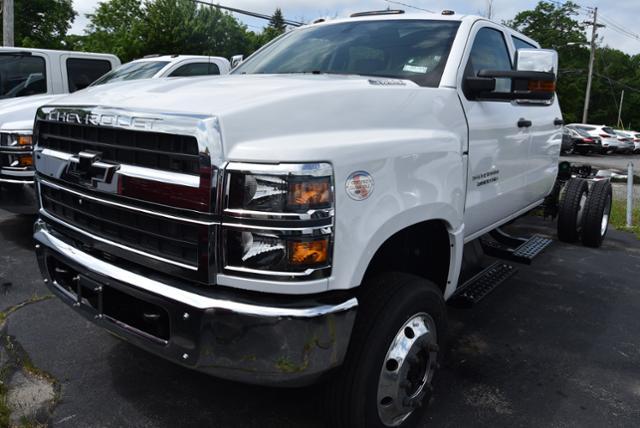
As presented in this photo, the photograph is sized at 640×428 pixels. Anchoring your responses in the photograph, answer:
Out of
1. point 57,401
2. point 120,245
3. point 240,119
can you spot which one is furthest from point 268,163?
point 57,401

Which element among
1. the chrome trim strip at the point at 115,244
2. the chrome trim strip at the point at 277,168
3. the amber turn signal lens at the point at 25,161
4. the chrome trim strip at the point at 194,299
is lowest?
the chrome trim strip at the point at 194,299

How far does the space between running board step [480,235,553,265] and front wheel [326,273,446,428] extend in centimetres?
168

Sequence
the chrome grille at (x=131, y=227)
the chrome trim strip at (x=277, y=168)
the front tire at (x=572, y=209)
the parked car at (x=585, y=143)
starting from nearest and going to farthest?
the chrome trim strip at (x=277, y=168)
the chrome grille at (x=131, y=227)
the front tire at (x=572, y=209)
the parked car at (x=585, y=143)

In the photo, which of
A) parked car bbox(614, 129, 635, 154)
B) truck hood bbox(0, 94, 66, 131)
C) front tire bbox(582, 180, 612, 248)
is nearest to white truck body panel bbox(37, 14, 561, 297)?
truck hood bbox(0, 94, 66, 131)

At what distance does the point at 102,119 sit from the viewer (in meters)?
2.21

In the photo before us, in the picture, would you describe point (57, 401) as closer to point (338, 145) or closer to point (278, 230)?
point (278, 230)

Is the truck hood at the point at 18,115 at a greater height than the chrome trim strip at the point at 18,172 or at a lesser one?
greater

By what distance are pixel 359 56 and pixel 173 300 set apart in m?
1.99

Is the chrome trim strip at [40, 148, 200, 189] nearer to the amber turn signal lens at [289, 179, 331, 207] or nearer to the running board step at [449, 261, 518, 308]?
the amber turn signal lens at [289, 179, 331, 207]

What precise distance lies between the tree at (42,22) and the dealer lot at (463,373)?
37.0 meters

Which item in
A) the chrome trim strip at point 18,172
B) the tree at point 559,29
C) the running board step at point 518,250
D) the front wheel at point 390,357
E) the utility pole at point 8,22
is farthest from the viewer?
the tree at point 559,29

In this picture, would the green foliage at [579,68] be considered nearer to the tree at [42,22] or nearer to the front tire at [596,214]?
the tree at [42,22]

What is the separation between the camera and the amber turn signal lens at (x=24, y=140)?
5.12 m

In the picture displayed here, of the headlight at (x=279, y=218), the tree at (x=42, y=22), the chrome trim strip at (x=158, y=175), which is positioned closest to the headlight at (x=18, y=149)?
the chrome trim strip at (x=158, y=175)
